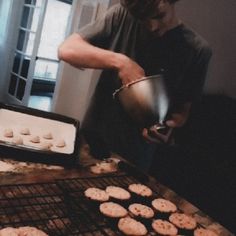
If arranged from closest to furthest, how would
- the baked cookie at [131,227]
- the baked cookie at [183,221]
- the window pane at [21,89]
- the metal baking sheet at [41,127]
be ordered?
the baked cookie at [131,227] < the baked cookie at [183,221] < the metal baking sheet at [41,127] < the window pane at [21,89]

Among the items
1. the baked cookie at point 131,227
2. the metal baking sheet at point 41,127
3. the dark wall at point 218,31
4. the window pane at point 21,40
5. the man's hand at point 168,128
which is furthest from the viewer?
the window pane at point 21,40

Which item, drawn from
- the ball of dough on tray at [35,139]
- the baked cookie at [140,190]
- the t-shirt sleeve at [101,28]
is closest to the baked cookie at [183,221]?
the baked cookie at [140,190]

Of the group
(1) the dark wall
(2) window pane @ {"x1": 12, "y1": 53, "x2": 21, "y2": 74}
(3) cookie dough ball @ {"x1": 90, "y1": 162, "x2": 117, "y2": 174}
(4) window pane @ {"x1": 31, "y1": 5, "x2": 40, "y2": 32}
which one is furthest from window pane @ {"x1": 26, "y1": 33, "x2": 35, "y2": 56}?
(3) cookie dough ball @ {"x1": 90, "y1": 162, "x2": 117, "y2": 174}

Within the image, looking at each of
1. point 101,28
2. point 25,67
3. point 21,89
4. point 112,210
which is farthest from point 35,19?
point 112,210

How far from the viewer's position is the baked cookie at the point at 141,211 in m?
1.12

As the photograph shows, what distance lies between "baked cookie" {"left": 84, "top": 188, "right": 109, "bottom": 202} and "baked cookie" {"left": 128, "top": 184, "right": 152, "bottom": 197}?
0.11 metres

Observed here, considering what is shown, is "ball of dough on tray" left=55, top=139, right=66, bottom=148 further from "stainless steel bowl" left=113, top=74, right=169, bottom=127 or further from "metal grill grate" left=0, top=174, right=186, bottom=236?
"stainless steel bowl" left=113, top=74, right=169, bottom=127

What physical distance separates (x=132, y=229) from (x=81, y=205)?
0.64 feet

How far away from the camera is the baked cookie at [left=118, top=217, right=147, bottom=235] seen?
0.97m

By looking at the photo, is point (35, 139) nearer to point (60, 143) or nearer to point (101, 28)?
point (60, 143)

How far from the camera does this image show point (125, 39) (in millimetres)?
1614

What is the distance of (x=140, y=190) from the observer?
1.24 meters

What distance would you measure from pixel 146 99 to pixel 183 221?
44 centimetres

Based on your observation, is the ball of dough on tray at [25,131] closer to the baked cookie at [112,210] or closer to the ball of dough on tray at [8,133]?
the ball of dough on tray at [8,133]
